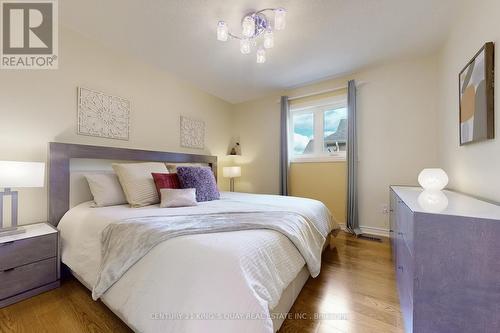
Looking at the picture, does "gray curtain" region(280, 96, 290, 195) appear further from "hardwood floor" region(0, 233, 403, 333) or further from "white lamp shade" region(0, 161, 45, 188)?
"white lamp shade" region(0, 161, 45, 188)

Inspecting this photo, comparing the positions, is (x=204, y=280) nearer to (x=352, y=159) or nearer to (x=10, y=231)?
(x=10, y=231)

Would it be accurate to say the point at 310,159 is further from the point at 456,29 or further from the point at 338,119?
the point at 456,29

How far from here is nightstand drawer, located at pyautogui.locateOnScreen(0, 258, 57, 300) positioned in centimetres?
135

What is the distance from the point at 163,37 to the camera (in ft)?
6.96

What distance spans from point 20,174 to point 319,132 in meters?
3.40

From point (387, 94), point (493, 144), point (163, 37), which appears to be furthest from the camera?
point (387, 94)

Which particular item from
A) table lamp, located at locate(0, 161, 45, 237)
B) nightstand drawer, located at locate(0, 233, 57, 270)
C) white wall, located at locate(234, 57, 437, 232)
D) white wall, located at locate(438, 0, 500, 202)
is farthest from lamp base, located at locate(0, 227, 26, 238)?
white wall, located at locate(234, 57, 437, 232)

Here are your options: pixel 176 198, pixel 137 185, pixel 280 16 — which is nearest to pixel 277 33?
pixel 280 16

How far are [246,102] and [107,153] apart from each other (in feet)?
8.64

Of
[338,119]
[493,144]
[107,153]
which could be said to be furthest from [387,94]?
[107,153]

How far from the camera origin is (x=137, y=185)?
1955 millimetres

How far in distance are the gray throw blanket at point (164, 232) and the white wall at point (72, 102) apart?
1.24 m

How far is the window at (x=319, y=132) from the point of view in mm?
3131

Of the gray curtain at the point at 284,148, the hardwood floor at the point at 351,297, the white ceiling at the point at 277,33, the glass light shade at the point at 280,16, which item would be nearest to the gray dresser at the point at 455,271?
the hardwood floor at the point at 351,297
